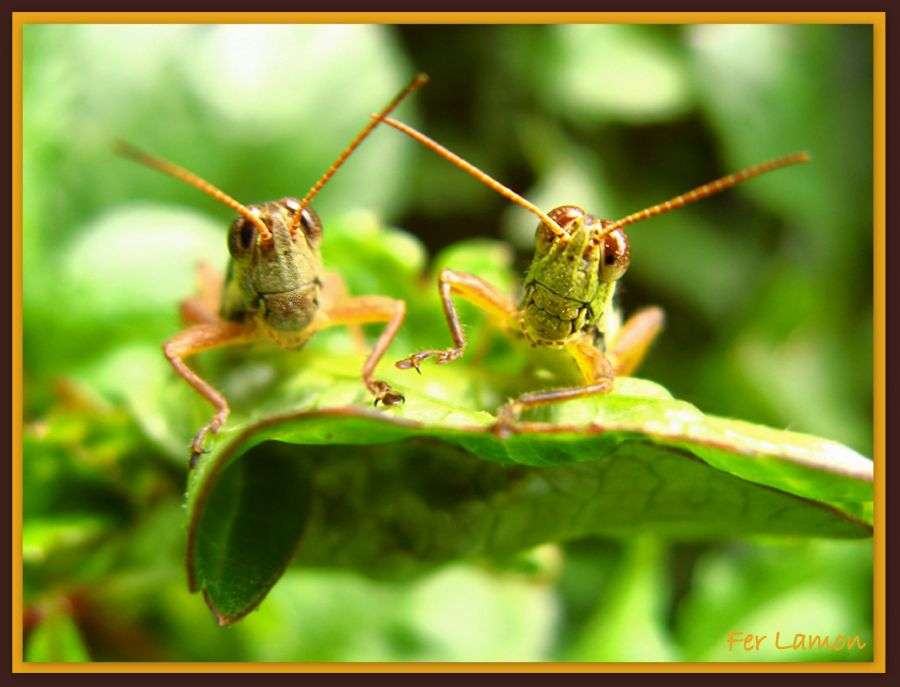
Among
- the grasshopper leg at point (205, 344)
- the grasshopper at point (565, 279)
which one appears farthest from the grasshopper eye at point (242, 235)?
the grasshopper at point (565, 279)

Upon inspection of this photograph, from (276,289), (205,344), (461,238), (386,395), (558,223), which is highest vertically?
(461,238)

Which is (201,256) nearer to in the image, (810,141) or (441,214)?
(441,214)

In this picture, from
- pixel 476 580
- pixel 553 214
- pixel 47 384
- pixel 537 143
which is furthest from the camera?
pixel 537 143

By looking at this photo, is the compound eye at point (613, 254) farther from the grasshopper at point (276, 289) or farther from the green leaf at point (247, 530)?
the green leaf at point (247, 530)

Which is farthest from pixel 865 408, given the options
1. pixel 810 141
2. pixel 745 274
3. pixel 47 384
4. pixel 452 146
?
pixel 47 384

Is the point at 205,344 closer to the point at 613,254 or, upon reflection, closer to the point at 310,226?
the point at 310,226

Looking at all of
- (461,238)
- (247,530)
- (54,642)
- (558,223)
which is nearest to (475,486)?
(247,530)
